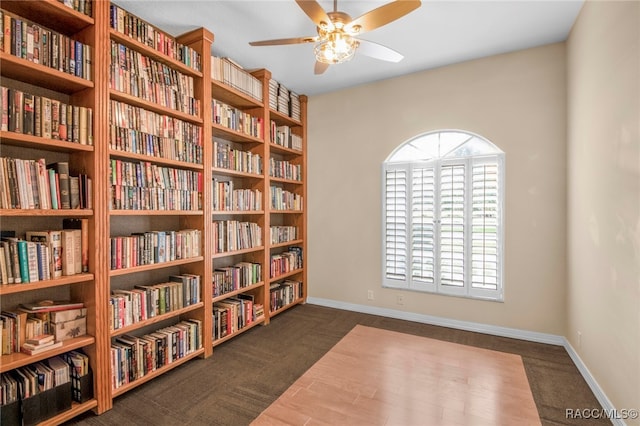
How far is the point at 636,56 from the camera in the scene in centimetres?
169

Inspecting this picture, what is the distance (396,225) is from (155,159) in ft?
8.94

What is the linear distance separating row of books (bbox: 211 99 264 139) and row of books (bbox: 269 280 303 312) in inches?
75.2

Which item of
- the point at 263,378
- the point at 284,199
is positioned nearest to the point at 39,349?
the point at 263,378

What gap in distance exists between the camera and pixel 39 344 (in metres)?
1.79

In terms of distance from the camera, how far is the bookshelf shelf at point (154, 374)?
7.11ft

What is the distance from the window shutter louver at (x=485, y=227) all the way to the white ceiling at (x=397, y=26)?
4.07 feet

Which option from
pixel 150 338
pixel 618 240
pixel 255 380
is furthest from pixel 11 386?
pixel 618 240

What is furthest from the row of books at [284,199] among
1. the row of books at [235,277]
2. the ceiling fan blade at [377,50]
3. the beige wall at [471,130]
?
the ceiling fan blade at [377,50]

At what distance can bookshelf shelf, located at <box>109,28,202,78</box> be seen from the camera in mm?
2191

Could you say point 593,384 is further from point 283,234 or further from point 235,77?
point 235,77

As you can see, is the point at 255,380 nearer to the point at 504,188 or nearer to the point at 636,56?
the point at 504,188

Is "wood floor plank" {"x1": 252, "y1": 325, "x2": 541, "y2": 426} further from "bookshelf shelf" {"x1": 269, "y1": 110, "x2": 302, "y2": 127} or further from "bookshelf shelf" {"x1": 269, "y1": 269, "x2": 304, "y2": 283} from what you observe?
"bookshelf shelf" {"x1": 269, "y1": 110, "x2": 302, "y2": 127}

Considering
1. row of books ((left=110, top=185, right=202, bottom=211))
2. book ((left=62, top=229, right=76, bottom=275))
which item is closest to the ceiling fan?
row of books ((left=110, top=185, right=202, bottom=211))

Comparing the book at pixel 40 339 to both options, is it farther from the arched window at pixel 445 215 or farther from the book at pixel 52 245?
the arched window at pixel 445 215
